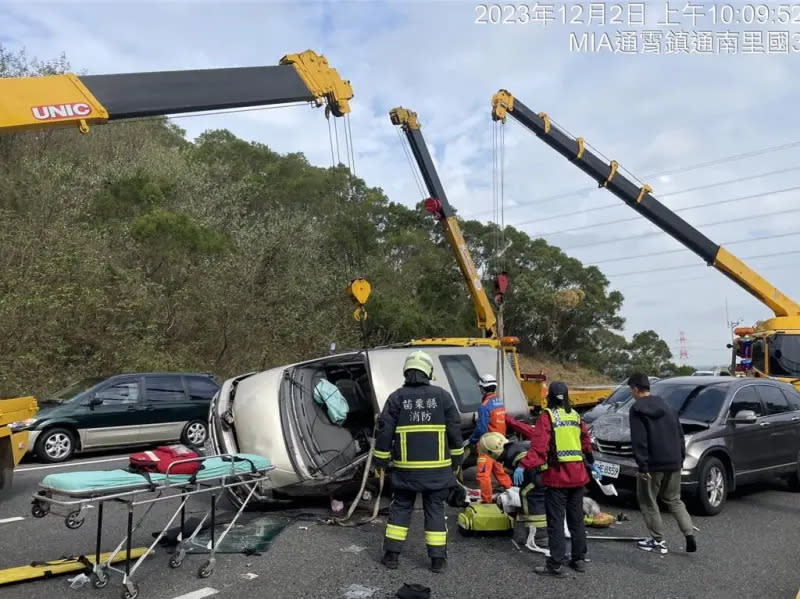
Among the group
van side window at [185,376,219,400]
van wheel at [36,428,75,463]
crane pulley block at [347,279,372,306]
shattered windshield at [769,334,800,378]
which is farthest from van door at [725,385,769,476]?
van wheel at [36,428,75,463]

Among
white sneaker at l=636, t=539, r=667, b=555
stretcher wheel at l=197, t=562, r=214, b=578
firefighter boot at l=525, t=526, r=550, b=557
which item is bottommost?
white sneaker at l=636, t=539, r=667, b=555

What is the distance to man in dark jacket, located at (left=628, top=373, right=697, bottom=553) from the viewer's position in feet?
19.7

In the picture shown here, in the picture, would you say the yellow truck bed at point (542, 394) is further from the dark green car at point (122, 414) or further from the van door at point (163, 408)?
the van door at point (163, 408)

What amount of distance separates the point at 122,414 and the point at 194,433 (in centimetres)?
152

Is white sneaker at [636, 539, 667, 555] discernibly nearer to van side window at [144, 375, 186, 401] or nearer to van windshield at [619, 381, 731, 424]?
van windshield at [619, 381, 731, 424]

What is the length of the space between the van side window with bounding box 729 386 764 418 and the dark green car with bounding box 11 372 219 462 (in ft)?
29.7

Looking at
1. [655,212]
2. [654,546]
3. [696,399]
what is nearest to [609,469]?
[654,546]

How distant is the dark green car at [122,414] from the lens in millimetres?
10969

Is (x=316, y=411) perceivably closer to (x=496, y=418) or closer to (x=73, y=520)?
(x=496, y=418)

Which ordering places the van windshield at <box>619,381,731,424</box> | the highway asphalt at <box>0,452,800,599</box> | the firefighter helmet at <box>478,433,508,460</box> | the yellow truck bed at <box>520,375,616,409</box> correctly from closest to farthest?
the highway asphalt at <box>0,452,800,599</box>
the firefighter helmet at <box>478,433,508,460</box>
the van windshield at <box>619,381,731,424</box>
the yellow truck bed at <box>520,375,616,409</box>

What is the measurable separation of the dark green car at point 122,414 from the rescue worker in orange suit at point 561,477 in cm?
855

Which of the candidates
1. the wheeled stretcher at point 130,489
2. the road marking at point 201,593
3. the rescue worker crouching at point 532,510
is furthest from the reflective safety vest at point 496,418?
the road marking at point 201,593

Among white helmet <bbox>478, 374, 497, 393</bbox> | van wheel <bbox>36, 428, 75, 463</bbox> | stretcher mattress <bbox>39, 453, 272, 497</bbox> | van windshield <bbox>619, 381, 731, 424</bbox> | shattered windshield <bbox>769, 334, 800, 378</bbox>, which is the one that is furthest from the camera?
shattered windshield <bbox>769, 334, 800, 378</bbox>

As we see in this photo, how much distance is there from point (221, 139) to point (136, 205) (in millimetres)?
18800
